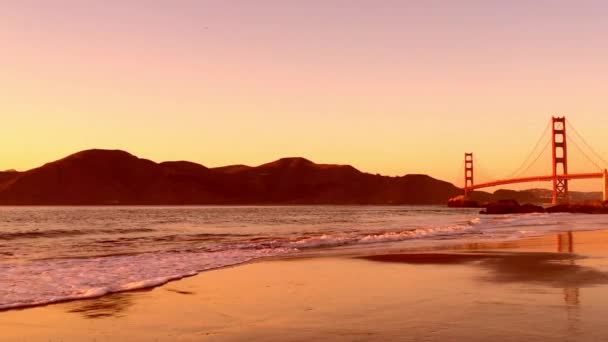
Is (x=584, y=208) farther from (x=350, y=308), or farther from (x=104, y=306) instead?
(x=104, y=306)

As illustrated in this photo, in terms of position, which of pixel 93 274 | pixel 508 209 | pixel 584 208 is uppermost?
pixel 584 208

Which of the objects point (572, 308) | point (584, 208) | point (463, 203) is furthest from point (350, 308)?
point (463, 203)

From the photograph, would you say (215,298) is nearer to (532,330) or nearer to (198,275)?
(198,275)

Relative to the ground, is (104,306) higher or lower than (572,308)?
lower

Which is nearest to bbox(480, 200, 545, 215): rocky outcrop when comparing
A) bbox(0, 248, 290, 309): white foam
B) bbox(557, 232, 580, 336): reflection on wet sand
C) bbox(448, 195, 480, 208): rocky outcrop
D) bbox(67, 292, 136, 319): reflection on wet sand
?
bbox(448, 195, 480, 208): rocky outcrop

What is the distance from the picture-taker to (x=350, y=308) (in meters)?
8.30

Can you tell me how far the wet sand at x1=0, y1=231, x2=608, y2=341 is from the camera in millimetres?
6676

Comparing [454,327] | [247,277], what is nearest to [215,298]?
[247,277]

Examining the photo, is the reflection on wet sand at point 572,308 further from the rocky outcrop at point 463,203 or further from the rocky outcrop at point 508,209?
the rocky outcrop at point 463,203

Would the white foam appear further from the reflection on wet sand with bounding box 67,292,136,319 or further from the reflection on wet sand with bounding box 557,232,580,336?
the reflection on wet sand with bounding box 557,232,580,336

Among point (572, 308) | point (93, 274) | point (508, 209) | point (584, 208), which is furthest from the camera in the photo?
point (508, 209)

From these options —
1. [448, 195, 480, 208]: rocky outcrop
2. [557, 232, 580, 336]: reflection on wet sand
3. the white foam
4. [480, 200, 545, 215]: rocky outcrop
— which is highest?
[448, 195, 480, 208]: rocky outcrop

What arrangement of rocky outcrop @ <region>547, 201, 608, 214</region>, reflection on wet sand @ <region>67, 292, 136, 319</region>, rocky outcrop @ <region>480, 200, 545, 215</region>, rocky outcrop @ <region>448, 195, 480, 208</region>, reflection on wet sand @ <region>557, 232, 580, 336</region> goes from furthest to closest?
1. rocky outcrop @ <region>448, 195, 480, 208</region>
2. rocky outcrop @ <region>480, 200, 545, 215</region>
3. rocky outcrop @ <region>547, 201, 608, 214</region>
4. reflection on wet sand @ <region>67, 292, 136, 319</region>
5. reflection on wet sand @ <region>557, 232, 580, 336</region>

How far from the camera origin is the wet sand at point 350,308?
6.68m
